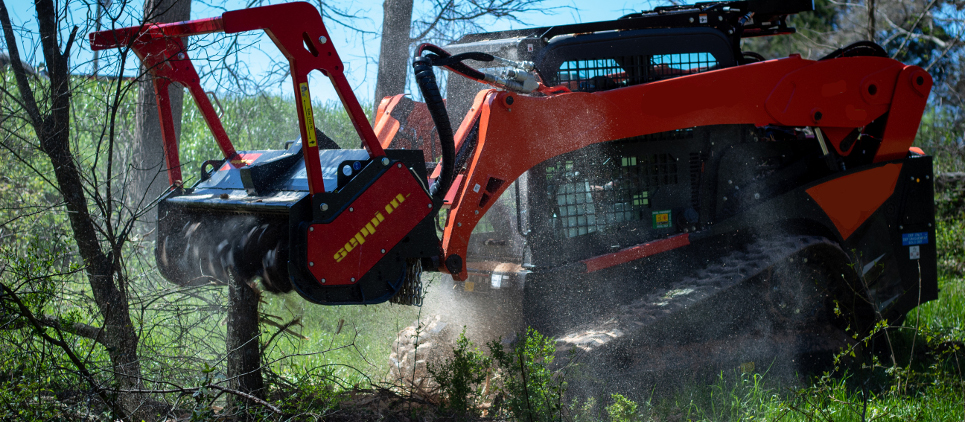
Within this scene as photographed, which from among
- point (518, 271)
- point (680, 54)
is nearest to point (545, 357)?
point (518, 271)

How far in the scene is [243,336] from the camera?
12.5ft

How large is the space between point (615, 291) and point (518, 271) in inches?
26.0

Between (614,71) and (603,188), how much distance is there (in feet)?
2.50

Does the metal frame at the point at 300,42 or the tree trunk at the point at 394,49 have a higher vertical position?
the tree trunk at the point at 394,49

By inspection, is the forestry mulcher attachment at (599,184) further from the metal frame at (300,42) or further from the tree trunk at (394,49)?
the tree trunk at (394,49)

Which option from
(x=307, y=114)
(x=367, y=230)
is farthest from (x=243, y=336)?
(x=307, y=114)

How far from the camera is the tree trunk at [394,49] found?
7480 mm

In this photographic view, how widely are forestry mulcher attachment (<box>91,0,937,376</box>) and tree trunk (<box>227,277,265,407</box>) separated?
0.17 m

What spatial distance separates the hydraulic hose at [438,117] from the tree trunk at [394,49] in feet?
12.2

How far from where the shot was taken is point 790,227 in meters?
4.98

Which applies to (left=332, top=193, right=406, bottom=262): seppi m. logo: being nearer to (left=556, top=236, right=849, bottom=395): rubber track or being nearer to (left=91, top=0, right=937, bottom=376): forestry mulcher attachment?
(left=91, top=0, right=937, bottom=376): forestry mulcher attachment

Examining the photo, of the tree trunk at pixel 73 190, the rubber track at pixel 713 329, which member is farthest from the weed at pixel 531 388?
the tree trunk at pixel 73 190

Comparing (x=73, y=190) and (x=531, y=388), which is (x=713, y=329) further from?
(x=73, y=190)

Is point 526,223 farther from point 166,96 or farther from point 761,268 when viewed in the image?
point 166,96
